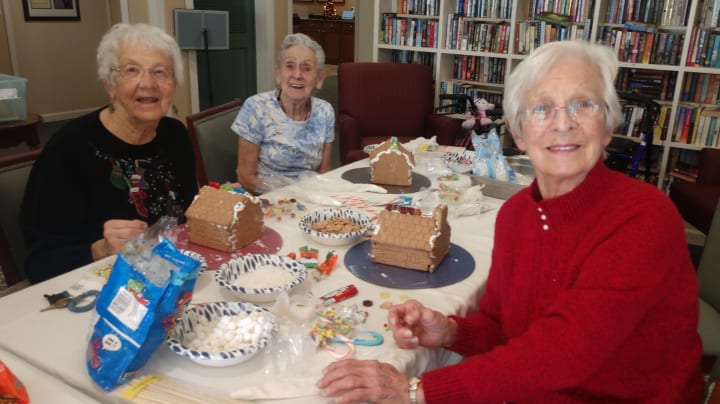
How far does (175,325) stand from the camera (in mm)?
1027

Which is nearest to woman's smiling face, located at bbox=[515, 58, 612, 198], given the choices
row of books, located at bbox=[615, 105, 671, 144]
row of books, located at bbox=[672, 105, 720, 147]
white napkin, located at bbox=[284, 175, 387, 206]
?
white napkin, located at bbox=[284, 175, 387, 206]

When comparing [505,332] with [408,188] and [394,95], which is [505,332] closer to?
[408,188]

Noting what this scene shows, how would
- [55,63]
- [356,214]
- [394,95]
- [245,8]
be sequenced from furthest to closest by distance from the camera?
[55,63] < [245,8] < [394,95] < [356,214]

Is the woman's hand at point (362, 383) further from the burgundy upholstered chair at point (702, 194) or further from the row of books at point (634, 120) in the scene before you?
the row of books at point (634, 120)

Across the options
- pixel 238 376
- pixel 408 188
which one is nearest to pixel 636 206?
pixel 238 376

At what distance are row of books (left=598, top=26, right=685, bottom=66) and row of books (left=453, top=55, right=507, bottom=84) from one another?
846 mm

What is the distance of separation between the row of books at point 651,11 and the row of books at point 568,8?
168mm

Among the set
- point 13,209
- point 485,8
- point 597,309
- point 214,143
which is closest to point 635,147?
point 485,8

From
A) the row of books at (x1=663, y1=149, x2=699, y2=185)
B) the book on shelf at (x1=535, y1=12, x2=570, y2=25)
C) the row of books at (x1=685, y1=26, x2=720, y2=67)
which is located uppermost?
the book on shelf at (x1=535, y1=12, x2=570, y2=25)

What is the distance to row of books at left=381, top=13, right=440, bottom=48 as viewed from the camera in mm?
4758

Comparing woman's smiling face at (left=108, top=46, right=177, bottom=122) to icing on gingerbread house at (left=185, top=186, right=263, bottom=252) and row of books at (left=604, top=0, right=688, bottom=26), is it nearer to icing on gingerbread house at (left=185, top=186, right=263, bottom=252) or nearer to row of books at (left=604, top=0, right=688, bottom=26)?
icing on gingerbread house at (left=185, top=186, right=263, bottom=252)

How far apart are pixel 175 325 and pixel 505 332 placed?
69 centimetres

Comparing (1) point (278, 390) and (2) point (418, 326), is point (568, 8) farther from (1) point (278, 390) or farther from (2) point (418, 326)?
(1) point (278, 390)

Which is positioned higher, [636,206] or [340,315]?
[636,206]
